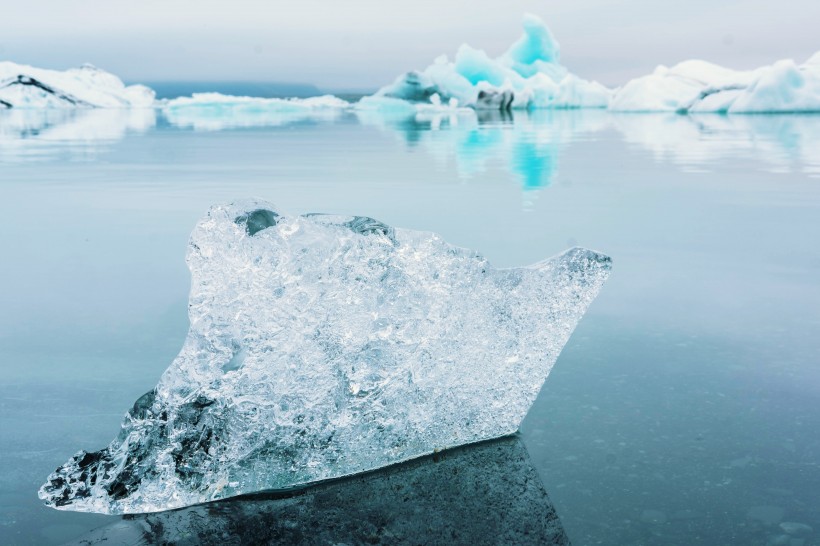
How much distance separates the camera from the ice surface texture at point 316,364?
2494mm

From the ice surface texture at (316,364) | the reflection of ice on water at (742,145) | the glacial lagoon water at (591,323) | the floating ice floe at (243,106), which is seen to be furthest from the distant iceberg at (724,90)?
the ice surface texture at (316,364)

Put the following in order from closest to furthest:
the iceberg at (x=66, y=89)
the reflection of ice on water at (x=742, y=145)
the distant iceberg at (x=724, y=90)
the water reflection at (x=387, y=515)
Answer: the water reflection at (x=387, y=515)
the reflection of ice on water at (x=742, y=145)
the distant iceberg at (x=724, y=90)
the iceberg at (x=66, y=89)

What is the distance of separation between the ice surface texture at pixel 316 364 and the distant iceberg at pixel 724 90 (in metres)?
28.9

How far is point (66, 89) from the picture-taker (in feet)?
228

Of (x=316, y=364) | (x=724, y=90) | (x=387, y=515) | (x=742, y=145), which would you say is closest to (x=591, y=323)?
(x=316, y=364)

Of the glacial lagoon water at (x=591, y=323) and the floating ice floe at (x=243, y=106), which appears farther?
the floating ice floe at (x=243, y=106)

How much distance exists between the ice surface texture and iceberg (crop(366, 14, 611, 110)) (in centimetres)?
3643

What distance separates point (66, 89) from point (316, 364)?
244 feet

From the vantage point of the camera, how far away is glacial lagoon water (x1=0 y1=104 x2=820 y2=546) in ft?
7.87

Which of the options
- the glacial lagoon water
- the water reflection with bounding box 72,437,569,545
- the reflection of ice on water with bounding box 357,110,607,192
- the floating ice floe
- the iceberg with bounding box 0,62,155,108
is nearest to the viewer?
the water reflection with bounding box 72,437,569,545

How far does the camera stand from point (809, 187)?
8.89 metres

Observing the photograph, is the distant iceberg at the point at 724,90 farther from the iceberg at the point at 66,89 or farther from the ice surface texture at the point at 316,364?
the iceberg at the point at 66,89

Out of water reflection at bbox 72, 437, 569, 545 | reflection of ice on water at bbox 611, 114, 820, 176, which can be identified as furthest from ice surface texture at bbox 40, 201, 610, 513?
reflection of ice on water at bbox 611, 114, 820, 176

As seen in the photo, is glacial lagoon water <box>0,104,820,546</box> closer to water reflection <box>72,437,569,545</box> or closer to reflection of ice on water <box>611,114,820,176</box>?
water reflection <box>72,437,569,545</box>
